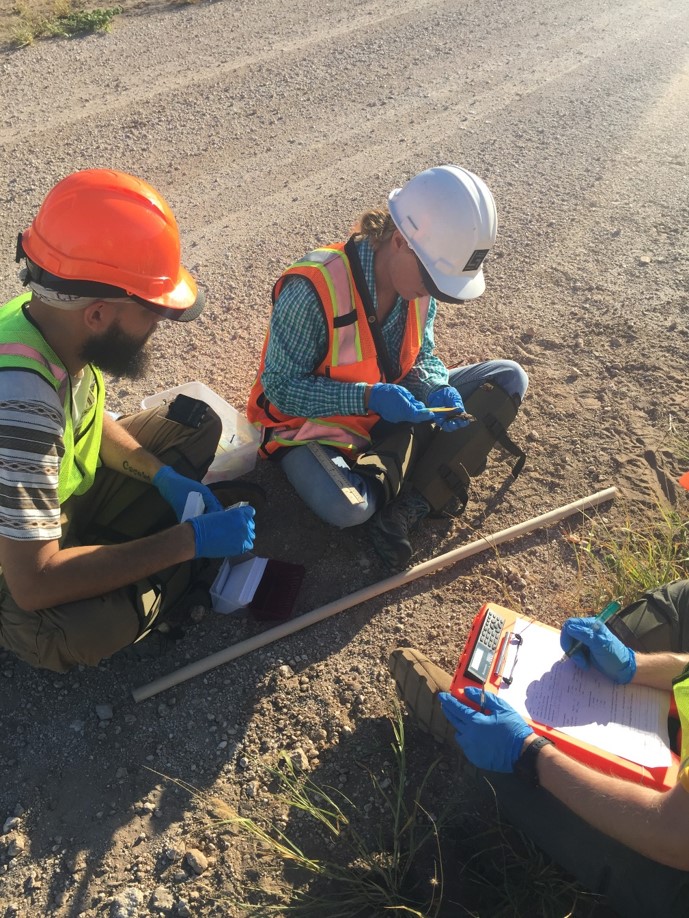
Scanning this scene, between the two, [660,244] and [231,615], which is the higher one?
[660,244]

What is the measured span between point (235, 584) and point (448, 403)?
1232mm

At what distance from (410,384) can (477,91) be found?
15.0ft

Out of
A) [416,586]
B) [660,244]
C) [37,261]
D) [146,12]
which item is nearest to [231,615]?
[416,586]

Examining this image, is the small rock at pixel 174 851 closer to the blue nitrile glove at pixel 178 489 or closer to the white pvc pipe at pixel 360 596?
the white pvc pipe at pixel 360 596

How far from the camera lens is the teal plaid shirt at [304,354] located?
2900 millimetres

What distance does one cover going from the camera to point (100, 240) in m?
2.06

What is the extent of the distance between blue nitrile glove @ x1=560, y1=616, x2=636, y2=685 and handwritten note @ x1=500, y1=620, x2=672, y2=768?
0.04 metres

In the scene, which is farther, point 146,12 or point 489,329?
point 146,12

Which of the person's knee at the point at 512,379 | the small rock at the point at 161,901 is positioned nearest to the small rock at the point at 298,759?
the small rock at the point at 161,901

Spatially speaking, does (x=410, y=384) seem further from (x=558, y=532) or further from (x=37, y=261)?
(x=37, y=261)

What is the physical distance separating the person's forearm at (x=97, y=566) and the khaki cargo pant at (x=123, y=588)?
4.1 inches

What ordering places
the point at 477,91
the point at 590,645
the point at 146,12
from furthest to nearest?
the point at 146,12 → the point at 477,91 → the point at 590,645

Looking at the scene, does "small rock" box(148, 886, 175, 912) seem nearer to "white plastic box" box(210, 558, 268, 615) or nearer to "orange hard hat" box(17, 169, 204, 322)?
"white plastic box" box(210, 558, 268, 615)

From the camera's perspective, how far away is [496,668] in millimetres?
2459
